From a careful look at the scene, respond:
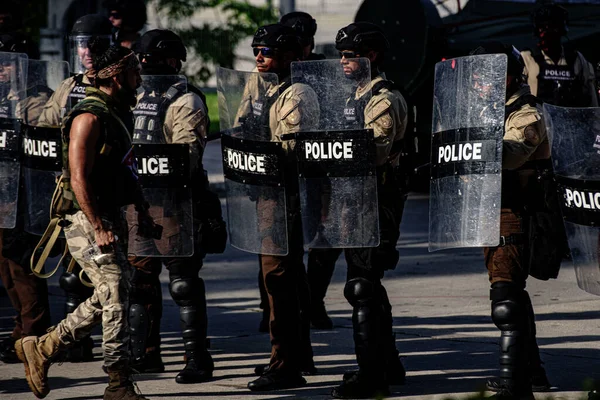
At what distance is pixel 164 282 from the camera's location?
10.7 metres

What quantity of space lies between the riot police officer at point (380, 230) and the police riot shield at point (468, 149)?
28 centimetres

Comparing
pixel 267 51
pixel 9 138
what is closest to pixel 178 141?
pixel 267 51

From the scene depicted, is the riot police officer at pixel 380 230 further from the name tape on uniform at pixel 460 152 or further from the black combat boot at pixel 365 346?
the name tape on uniform at pixel 460 152

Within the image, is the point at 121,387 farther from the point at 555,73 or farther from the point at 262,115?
the point at 555,73

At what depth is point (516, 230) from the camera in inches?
253

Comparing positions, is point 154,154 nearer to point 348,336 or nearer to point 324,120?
point 324,120

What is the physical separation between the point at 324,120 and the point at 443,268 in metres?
4.71

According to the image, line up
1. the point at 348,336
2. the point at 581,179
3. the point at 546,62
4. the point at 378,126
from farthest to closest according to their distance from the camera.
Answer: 1. the point at 546,62
2. the point at 348,336
3. the point at 378,126
4. the point at 581,179

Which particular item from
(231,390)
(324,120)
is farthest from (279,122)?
(231,390)

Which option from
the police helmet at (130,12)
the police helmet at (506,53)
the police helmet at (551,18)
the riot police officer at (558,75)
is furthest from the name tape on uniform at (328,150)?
the riot police officer at (558,75)

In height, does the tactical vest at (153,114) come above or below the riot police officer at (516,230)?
above

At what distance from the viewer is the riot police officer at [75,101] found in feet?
24.8

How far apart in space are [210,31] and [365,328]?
17663 mm

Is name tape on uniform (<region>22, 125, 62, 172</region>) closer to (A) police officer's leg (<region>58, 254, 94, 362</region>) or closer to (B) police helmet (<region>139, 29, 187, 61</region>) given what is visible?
(A) police officer's leg (<region>58, 254, 94, 362</region>)
